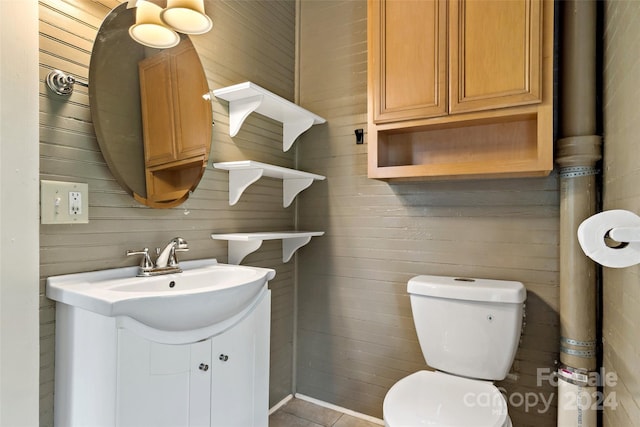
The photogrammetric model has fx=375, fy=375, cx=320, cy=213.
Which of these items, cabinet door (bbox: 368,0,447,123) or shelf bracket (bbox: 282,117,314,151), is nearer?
cabinet door (bbox: 368,0,447,123)

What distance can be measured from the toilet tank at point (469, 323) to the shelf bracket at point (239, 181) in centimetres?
83

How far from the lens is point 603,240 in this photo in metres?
0.81

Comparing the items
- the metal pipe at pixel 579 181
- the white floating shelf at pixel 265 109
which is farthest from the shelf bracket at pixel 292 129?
the metal pipe at pixel 579 181

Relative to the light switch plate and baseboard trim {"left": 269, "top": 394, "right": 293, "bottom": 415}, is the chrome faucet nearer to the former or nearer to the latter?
the light switch plate

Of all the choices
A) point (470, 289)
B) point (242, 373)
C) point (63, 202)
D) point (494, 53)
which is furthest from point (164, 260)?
point (494, 53)

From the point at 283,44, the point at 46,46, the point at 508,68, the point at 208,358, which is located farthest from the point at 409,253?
the point at 46,46

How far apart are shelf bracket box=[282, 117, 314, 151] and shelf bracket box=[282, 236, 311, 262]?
19.6 inches

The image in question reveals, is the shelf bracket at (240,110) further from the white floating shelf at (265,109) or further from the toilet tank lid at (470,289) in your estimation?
the toilet tank lid at (470,289)

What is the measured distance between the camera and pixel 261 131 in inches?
75.9

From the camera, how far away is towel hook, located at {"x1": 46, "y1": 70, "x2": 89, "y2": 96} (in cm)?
109

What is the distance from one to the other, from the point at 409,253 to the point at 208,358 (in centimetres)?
107

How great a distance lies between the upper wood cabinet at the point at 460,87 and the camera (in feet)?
4.52

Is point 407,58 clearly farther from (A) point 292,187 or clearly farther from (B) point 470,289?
(B) point 470,289

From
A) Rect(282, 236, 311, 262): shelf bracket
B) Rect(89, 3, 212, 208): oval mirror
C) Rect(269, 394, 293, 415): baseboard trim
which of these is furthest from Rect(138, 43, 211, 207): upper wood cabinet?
Rect(269, 394, 293, 415): baseboard trim
